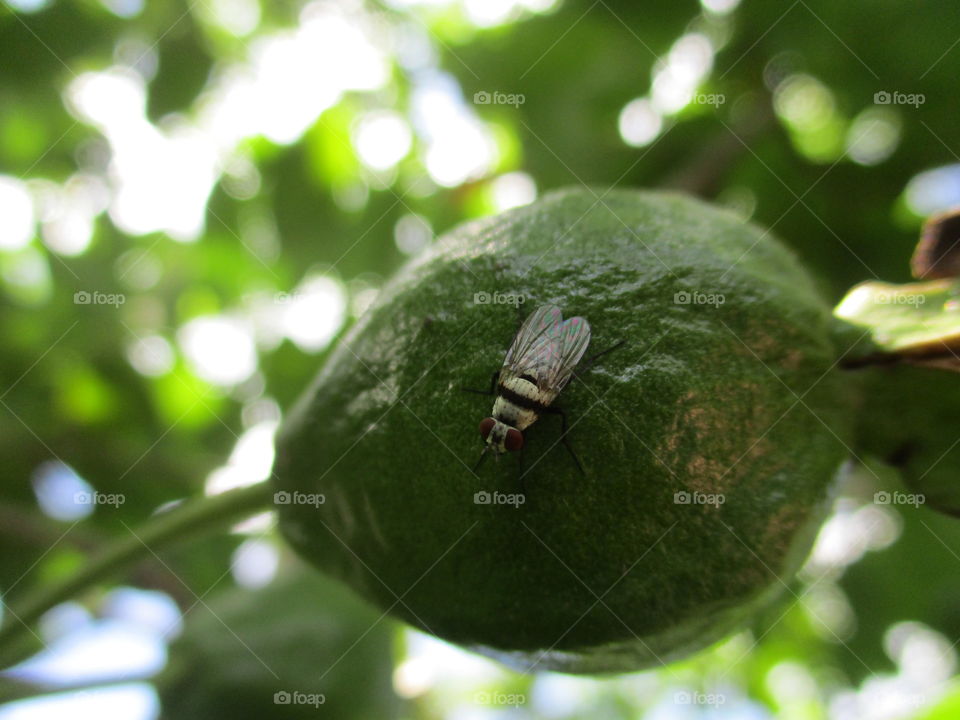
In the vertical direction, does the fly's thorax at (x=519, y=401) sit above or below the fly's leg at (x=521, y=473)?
above

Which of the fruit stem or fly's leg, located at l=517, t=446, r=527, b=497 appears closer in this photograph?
fly's leg, located at l=517, t=446, r=527, b=497

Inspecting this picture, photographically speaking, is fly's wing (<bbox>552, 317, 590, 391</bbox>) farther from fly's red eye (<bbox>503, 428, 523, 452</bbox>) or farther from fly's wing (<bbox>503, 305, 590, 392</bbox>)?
fly's red eye (<bbox>503, 428, 523, 452</bbox>)

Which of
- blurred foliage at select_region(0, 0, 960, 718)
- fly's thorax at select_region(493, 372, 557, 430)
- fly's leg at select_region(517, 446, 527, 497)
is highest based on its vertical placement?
blurred foliage at select_region(0, 0, 960, 718)

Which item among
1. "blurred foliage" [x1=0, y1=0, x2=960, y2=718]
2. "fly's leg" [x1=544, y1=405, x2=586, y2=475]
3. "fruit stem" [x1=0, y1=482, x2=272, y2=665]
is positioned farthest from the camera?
"blurred foliage" [x1=0, y1=0, x2=960, y2=718]

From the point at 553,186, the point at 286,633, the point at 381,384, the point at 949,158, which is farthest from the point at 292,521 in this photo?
the point at 949,158

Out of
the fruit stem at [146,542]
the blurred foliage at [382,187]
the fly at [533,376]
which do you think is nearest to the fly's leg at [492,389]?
the fly at [533,376]

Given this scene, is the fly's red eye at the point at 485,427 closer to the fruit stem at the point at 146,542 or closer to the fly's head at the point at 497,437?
the fly's head at the point at 497,437

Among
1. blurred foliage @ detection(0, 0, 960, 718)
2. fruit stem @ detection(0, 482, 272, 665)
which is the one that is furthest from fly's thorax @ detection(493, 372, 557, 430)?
blurred foliage @ detection(0, 0, 960, 718)
